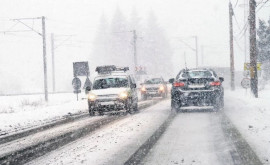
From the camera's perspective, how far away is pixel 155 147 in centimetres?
921

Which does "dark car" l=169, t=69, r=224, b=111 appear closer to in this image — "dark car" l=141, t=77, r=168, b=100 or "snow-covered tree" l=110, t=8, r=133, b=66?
"dark car" l=141, t=77, r=168, b=100

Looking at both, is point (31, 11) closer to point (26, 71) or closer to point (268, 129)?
point (26, 71)

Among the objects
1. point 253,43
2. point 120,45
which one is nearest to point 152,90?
point 253,43

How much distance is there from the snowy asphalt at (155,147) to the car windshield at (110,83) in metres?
6.22

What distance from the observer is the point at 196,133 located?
11391mm

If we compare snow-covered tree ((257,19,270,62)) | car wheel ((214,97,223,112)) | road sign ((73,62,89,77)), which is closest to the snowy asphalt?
car wheel ((214,97,223,112))

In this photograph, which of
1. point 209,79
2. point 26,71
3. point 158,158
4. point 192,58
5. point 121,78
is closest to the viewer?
point 158,158

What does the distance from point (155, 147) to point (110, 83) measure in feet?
34.3

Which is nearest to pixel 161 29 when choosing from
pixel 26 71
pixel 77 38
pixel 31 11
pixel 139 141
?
pixel 26 71

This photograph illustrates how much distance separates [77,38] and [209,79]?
155m

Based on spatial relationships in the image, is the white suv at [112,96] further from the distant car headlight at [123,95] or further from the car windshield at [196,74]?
the car windshield at [196,74]

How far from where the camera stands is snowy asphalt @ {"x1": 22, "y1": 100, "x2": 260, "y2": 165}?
786 centimetres

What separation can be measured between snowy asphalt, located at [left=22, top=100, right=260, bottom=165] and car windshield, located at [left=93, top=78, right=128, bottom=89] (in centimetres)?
622

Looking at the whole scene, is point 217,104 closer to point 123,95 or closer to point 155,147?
point 123,95
